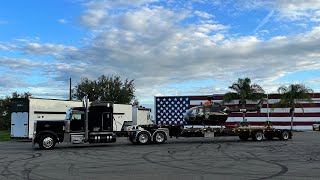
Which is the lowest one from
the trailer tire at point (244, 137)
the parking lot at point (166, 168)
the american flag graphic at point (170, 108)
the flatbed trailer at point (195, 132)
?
the parking lot at point (166, 168)

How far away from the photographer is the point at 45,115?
30.9m

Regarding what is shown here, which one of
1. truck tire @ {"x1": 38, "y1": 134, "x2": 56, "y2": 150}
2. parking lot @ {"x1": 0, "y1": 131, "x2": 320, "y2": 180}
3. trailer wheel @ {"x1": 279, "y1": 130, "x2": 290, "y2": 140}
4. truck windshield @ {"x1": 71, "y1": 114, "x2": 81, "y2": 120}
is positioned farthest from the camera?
trailer wheel @ {"x1": 279, "y1": 130, "x2": 290, "y2": 140}

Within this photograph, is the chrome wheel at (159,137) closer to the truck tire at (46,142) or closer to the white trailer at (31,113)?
the white trailer at (31,113)

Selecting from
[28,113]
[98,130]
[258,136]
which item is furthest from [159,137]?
[28,113]

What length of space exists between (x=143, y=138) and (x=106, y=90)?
3785 centimetres

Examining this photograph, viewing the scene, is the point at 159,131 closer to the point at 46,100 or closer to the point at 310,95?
the point at 46,100

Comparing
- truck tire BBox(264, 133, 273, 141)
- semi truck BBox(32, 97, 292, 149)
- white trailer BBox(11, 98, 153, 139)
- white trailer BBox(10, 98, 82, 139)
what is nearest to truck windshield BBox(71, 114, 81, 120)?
semi truck BBox(32, 97, 292, 149)

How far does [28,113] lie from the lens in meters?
29.7

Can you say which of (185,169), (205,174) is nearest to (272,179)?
(205,174)

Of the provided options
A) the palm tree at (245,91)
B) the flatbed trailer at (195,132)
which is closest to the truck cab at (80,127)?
the flatbed trailer at (195,132)

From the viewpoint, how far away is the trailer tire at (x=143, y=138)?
2634 centimetres

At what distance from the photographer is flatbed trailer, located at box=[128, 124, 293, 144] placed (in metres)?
26.6

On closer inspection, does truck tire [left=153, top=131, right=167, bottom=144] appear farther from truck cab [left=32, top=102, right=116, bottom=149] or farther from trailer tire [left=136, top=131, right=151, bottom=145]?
truck cab [left=32, top=102, right=116, bottom=149]

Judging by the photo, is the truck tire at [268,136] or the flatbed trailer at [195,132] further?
the truck tire at [268,136]
